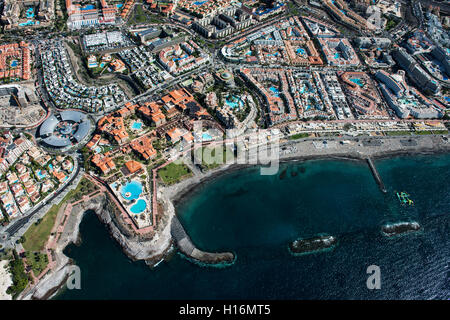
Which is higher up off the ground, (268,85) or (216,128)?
(268,85)

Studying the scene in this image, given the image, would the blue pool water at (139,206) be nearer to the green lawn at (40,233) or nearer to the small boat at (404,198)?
the green lawn at (40,233)

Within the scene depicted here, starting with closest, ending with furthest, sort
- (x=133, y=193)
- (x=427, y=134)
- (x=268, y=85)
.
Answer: (x=133, y=193) < (x=427, y=134) < (x=268, y=85)

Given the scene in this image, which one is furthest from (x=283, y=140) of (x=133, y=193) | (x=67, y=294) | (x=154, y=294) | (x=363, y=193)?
(x=67, y=294)

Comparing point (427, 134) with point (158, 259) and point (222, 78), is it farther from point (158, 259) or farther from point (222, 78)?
point (158, 259)

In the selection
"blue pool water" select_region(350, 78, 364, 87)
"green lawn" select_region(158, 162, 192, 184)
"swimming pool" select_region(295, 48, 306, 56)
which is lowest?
"green lawn" select_region(158, 162, 192, 184)

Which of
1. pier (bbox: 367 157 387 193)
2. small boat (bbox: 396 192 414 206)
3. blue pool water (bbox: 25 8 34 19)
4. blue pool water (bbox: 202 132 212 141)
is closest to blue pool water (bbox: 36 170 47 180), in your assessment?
blue pool water (bbox: 202 132 212 141)

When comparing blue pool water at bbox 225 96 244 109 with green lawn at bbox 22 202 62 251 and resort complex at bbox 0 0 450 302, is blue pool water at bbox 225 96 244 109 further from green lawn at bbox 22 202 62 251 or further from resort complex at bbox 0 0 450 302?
green lawn at bbox 22 202 62 251

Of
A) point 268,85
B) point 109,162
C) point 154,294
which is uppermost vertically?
point 268,85
